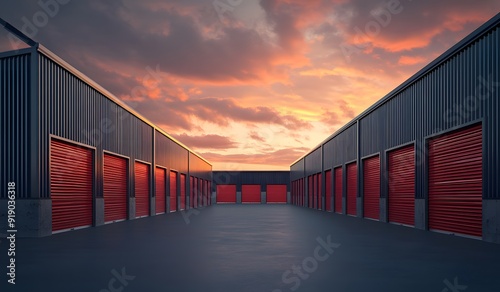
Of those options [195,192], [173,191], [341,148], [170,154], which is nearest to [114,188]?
[170,154]

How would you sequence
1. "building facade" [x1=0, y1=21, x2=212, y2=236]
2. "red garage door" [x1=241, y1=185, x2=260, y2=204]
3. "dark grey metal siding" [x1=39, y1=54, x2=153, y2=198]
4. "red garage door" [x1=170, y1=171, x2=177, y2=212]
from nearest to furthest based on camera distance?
"building facade" [x1=0, y1=21, x2=212, y2=236] < "dark grey metal siding" [x1=39, y1=54, x2=153, y2=198] < "red garage door" [x1=170, y1=171, x2=177, y2=212] < "red garage door" [x1=241, y1=185, x2=260, y2=204]

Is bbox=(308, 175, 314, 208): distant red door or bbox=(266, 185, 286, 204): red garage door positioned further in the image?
bbox=(266, 185, 286, 204): red garage door

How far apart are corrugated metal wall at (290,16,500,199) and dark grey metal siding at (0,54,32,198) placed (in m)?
15.9

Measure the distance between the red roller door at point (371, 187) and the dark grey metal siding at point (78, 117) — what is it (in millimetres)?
14745

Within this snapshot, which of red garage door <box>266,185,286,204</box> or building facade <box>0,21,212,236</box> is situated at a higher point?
building facade <box>0,21,212,236</box>

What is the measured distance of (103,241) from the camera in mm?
14500

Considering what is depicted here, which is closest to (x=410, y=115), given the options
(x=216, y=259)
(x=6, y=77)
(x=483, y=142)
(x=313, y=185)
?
(x=483, y=142)

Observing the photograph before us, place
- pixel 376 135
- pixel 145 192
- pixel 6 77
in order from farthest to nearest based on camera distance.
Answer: pixel 145 192 → pixel 376 135 → pixel 6 77

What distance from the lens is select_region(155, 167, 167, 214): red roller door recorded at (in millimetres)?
34719

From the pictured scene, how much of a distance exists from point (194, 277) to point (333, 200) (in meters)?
29.9

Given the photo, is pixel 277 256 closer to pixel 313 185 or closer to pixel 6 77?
pixel 6 77

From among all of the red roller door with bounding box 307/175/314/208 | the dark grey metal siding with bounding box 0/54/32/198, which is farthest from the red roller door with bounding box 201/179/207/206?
the dark grey metal siding with bounding box 0/54/32/198

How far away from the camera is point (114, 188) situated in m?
24.9

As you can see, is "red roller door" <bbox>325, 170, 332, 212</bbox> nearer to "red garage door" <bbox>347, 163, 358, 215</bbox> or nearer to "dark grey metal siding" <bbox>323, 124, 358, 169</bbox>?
"dark grey metal siding" <bbox>323, 124, 358, 169</bbox>
